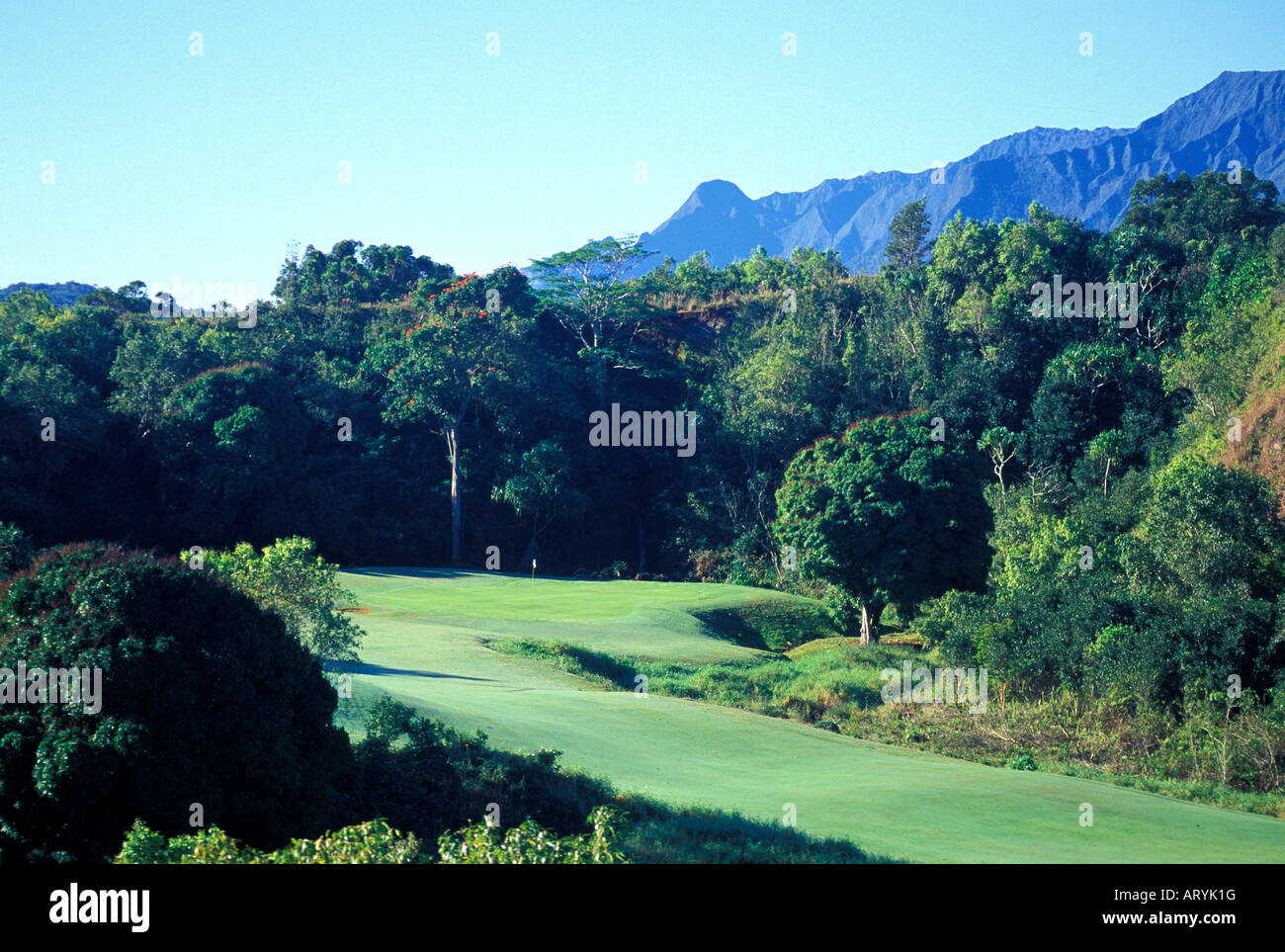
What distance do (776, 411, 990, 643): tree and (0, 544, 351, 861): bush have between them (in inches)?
952

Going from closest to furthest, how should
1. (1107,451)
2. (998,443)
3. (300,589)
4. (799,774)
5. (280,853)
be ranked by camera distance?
(280,853)
(799,774)
(300,589)
(1107,451)
(998,443)

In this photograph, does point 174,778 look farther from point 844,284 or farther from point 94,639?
point 844,284

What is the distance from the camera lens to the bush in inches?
343

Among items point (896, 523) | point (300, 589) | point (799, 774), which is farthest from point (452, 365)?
point (799, 774)

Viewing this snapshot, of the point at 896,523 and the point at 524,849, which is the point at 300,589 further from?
the point at 896,523

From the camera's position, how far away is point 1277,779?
57.7ft

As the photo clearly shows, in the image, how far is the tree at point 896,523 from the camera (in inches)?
1291

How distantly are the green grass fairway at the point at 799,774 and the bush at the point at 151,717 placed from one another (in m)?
4.61

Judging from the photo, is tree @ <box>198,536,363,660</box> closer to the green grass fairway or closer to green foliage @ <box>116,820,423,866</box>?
the green grass fairway

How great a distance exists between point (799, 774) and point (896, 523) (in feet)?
59.2

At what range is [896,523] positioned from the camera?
32.8 metres

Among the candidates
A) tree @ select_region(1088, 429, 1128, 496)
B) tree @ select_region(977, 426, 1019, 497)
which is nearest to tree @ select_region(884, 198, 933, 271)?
tree @ select_region(977, 426, 1019, 497)
